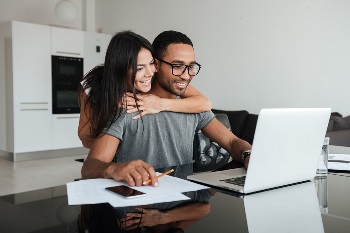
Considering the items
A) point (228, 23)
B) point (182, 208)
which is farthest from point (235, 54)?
point (182, 208)

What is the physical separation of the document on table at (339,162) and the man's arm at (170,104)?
0.60 meters

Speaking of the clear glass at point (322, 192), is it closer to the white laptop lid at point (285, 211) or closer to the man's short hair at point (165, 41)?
the white laptop lid at point (285, 211)

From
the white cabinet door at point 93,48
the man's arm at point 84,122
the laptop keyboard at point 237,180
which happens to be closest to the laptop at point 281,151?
the laptop keyboard at point 237,180

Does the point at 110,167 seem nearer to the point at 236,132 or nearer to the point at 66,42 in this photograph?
the point at 236,132

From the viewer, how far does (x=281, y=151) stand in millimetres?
1043

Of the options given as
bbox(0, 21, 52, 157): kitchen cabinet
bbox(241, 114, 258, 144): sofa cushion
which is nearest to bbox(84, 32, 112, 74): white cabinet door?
bbox(0, 21, 52, 157): kitchen cabinet

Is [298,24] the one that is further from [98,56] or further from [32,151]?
[32,151]

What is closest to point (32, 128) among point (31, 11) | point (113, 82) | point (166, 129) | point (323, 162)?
point (31, 11)

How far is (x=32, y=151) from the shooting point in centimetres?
567

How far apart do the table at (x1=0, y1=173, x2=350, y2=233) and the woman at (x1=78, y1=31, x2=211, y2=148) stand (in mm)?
423

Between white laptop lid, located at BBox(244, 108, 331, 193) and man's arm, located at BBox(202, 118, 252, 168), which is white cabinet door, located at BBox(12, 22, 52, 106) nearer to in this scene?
man's arm, located at BBox(202, 118, 252, 168)


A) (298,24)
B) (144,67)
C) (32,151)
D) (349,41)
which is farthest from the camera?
(32,151)

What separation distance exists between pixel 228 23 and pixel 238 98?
970 mm

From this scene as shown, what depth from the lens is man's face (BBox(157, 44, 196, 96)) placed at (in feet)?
5.32
